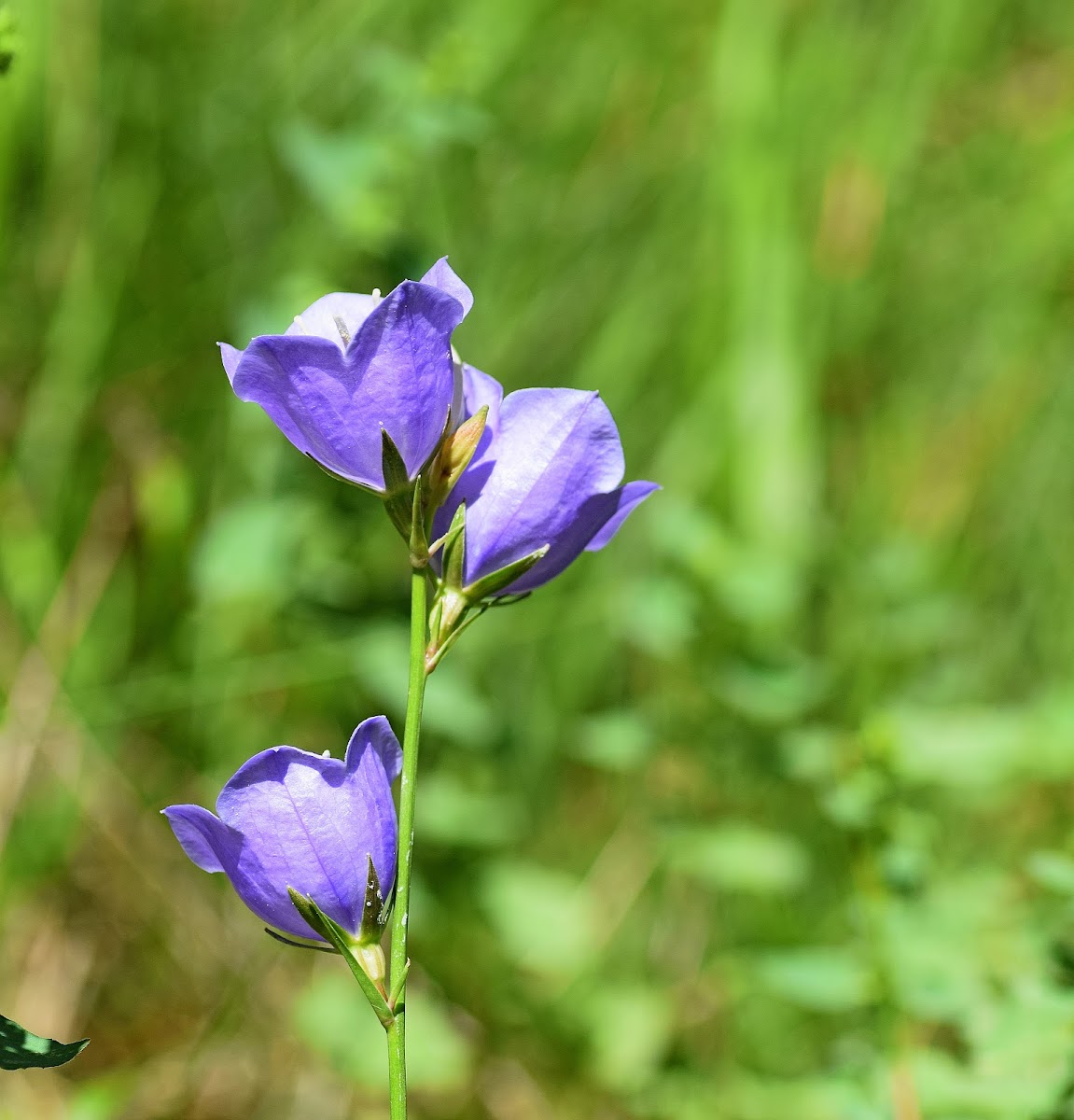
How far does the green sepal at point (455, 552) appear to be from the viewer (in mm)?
853

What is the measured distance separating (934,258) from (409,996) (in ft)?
7.30

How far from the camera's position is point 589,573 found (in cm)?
250

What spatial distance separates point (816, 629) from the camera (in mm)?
2518

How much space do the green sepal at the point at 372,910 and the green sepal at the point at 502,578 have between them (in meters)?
0.19

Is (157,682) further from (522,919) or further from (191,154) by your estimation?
(191,154)

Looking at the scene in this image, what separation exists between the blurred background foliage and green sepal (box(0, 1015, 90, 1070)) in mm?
654

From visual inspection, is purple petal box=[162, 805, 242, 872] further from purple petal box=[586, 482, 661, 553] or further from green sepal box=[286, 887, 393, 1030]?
purple petal box=[586, 482, 661, 553]

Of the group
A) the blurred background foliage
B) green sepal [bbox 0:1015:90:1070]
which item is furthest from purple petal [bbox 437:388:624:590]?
the blurred background foliage

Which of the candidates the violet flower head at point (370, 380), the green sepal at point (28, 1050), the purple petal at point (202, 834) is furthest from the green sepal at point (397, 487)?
the green sepal at point (28, 1050)

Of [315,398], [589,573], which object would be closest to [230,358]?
[315,398]

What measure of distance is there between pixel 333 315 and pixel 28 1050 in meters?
0.53

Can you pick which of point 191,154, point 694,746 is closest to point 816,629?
point 694,746

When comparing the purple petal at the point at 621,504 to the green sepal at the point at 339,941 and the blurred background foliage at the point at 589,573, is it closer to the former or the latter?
the green sepal at the point at 339,941

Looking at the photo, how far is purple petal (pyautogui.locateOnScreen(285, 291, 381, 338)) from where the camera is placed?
0.90 m
